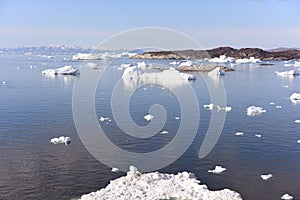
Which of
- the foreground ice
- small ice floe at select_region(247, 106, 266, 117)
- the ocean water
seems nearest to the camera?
the foreground ice

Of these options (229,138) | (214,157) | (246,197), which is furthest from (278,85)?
(246,197)

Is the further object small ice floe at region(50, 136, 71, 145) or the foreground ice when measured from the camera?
small ice floe at region(50, 136, 71, 145)

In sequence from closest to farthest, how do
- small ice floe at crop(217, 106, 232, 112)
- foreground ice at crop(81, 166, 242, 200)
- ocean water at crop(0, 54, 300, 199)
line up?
foreground ice at crop(81, 166, 242, 200)
ocean water at crop(0, 54, 300, 199)
small ice floe at crop(217, 106, 232, 112)

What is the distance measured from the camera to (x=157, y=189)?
38.0 feet

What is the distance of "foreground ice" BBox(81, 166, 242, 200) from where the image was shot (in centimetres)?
1114

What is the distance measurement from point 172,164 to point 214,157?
1.98m

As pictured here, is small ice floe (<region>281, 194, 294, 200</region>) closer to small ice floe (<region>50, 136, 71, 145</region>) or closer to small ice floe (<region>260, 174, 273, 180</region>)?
small ice floe (<region>260, 174, 273, 180</region>)

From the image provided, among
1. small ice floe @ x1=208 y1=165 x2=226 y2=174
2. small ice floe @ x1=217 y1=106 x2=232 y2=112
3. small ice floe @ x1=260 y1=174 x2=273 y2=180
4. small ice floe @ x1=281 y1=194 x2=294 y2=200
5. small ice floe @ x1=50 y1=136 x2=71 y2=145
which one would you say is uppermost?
small ice floe @ x1=217 y1=106 x2=232 y2=112

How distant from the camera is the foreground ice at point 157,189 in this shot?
11141mm

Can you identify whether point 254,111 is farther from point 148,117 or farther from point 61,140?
point 61,140

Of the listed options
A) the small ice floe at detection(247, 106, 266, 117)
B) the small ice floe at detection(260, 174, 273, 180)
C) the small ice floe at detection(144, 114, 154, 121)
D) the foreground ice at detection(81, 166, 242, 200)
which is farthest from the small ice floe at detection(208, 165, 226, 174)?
the small ice floe at detection(247, 106, 266, 117)

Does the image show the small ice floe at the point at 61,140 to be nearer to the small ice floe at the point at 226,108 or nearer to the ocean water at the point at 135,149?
the ocean water at the point at 135,149

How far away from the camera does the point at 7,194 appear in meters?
11.4

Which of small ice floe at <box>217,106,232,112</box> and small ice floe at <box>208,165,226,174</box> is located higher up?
small ice floe at <box>217,106,232,112</box>
